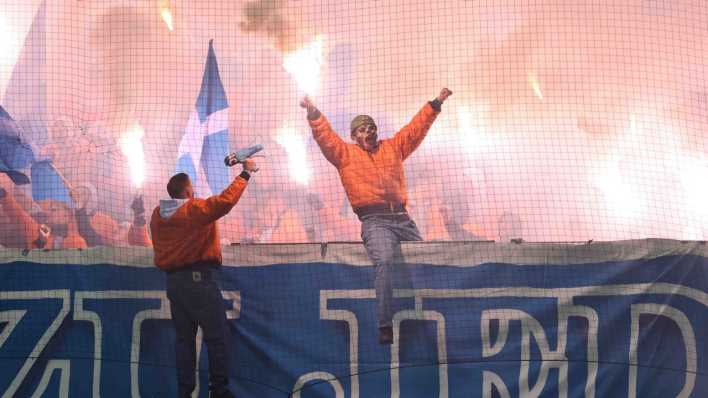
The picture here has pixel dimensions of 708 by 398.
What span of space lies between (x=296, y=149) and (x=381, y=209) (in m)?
1.17

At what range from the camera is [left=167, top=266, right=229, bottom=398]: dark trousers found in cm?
526

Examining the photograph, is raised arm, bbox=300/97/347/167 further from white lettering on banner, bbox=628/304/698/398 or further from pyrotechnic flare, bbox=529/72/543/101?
white lettering on banner, bbox=628/304/698/398

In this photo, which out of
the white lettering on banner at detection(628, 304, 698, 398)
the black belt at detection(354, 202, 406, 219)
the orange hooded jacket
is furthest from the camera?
the orange hooded jacket

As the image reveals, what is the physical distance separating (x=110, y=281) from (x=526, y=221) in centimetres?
326

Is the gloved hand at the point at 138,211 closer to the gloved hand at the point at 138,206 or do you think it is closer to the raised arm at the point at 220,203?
the gloved hand at the point at 138,206

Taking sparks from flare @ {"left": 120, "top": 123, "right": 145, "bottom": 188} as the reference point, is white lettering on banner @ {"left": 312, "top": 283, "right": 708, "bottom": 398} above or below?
below

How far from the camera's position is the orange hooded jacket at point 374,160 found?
20.6 feet

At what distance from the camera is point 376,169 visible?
6363 millimetres

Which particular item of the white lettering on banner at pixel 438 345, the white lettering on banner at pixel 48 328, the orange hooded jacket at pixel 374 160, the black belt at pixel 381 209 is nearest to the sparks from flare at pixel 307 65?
the orange hooded jacket at pixel 374 160

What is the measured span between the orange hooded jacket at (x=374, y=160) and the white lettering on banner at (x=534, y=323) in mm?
850

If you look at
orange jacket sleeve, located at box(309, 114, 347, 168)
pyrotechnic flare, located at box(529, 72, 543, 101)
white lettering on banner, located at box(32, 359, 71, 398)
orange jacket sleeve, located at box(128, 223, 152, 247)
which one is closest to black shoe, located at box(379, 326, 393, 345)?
orange jacket sleeve, located at box(309, 114, 347, 168)

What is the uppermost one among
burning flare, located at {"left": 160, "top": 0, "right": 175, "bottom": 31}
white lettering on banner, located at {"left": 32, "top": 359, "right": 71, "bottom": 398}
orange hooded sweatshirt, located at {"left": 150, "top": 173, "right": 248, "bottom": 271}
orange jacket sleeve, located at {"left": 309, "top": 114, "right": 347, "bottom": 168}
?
burning flare, located at {"left": 160, "top": 0, "right": 175, "bottom": 31}

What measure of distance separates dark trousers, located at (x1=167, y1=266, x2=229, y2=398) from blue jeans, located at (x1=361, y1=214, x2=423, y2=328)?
3.32 feet

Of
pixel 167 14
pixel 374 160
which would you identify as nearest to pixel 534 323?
pixel 374 160
